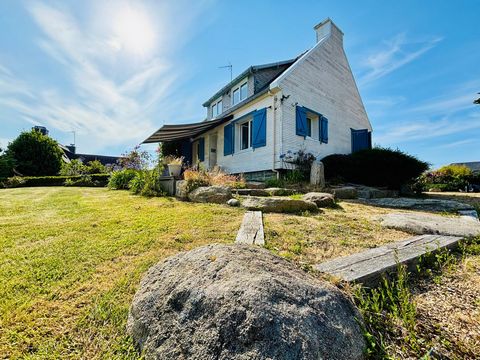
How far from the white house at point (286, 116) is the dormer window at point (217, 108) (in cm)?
39

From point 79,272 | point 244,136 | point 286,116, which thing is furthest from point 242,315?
Answer: point 244,136

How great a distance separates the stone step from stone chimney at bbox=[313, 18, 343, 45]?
41.3 feet

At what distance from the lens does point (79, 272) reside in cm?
192

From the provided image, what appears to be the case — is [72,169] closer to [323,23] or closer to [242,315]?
[323,23]

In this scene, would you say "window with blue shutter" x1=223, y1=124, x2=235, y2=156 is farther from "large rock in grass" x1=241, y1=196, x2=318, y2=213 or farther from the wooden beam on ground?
the wooden beam on ground

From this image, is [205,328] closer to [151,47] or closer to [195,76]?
[151,47]

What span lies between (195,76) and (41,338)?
31.1ft

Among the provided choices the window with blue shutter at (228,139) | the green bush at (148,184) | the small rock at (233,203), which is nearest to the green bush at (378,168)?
the window with blue shutter at (228,139)

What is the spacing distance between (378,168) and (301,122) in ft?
11.7

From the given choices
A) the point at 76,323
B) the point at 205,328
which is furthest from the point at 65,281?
the point at 205,328

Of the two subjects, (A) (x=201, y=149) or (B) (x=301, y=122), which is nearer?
(B) (x=301, y=122)

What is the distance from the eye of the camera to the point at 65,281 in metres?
1.78

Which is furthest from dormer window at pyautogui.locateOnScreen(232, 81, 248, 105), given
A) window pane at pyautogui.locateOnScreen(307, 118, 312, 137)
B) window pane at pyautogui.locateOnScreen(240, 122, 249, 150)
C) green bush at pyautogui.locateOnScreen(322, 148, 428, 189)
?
green bush at pyautogui.locateOnScreen(322, 148, 428, 189)

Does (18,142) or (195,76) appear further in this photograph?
(18,142)
